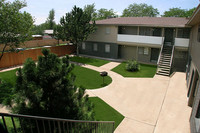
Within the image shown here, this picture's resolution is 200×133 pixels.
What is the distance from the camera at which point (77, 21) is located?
20734mm

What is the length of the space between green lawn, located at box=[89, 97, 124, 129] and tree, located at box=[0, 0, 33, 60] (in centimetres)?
850

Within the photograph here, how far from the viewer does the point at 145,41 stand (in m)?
19.8

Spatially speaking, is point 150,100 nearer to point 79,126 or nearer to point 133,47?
point 79,126

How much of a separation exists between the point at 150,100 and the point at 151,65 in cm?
996

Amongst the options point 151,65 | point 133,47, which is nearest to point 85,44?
point 133,47

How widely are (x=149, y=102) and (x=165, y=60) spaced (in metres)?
8.85

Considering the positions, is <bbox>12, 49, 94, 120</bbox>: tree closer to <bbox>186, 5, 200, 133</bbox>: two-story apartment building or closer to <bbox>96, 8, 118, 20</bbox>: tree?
<bbox>186, 5, 200, 133</bbox>: two-story apartment building

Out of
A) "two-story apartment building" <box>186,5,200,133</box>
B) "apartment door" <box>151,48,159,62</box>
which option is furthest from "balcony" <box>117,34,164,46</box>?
"two-story apartment building" <box>186,5,200,133</box>

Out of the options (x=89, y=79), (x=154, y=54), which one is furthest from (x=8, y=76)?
(x=154, y=54)

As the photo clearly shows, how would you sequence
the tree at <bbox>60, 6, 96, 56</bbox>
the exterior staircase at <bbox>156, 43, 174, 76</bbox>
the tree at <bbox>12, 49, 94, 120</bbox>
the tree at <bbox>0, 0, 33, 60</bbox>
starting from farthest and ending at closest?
the tree at <bbox>60, 6, 96, 56</bbox>
the exterior staircase at <bbox>156, 43, 174, 76</bbox>
the tree at <bbox>0, 0, 33, 60</bbox>
the tree at <bbox>12, 49, 94, 120</bbox>

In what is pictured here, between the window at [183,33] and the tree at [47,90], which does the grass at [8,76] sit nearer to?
the tree at [47,90]

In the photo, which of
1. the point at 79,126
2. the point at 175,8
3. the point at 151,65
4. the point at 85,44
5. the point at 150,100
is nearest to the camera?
the point at 79,126

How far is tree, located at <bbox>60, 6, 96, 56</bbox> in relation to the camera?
20531mm

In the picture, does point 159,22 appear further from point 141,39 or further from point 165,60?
point 165,60
